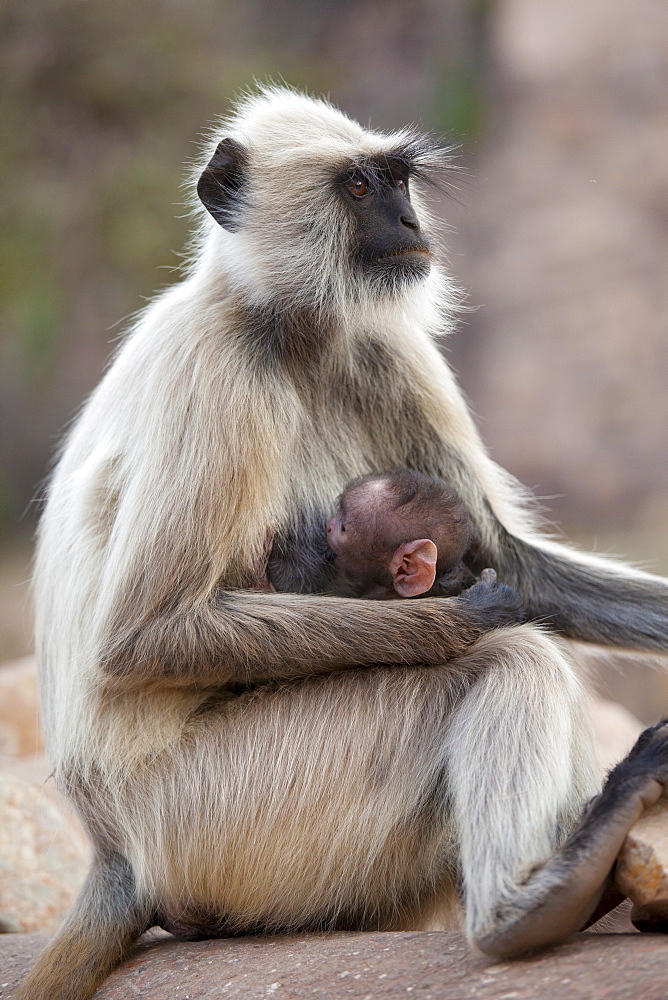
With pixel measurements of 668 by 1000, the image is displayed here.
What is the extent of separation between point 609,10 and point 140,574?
866 centimetres

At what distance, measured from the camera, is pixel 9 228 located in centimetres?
1013

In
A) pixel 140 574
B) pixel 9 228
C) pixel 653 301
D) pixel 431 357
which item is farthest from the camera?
pixel 9 228

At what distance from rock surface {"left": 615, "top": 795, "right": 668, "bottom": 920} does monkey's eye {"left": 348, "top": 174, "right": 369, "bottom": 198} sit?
5.59 feet

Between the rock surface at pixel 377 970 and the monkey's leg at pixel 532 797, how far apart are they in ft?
0.23

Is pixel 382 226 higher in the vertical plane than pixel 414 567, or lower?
higher

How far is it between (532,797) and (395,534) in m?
0.79

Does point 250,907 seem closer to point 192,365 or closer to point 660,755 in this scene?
point 660,755

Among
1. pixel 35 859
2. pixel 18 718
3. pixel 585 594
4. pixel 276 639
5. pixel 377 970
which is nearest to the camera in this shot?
pixel 377 970

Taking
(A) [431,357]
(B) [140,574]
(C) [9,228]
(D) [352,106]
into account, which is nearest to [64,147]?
(C) [9,228]

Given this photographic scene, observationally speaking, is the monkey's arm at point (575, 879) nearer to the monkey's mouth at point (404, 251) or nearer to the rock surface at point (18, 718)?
the monkey's mouth at point (404, 251)

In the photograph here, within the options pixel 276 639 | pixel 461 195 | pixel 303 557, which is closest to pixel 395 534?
pixel 303 557

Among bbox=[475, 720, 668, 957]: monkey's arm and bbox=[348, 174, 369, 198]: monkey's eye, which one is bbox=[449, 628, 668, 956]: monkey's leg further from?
bbox=[348, 174, 369, 198]: monkey's eye

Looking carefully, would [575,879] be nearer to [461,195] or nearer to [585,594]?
[585,594]

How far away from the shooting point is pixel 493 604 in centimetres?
264
